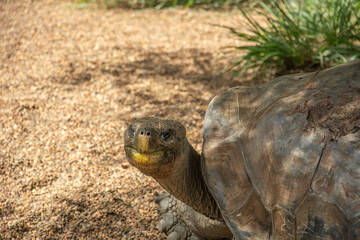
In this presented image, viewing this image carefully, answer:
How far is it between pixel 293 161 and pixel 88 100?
8.79 ft

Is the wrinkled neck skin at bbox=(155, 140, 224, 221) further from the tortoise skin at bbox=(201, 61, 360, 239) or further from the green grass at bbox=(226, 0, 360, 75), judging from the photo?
the green grass at bbox=(226, 0, 360, 75)

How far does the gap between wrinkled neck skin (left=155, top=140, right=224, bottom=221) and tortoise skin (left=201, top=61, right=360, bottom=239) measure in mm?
202

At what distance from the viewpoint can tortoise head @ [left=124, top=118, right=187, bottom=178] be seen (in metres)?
2.06

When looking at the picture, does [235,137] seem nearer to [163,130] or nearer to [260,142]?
[260,142]

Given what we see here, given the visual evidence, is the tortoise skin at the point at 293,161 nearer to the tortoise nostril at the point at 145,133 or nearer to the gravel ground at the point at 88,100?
the tortoise nostril at the point at 145,133

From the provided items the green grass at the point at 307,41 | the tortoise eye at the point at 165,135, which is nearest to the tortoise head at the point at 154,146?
the tortoise eye at the point at 165,135

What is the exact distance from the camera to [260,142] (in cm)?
208

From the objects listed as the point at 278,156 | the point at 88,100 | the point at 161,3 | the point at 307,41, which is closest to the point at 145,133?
the point at 278,156

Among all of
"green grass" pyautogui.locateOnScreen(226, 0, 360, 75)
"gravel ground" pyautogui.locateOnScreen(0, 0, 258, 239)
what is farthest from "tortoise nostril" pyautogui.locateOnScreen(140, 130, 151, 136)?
"green grass" pyautogui.locateOnScreen(226, 0, 360, 75)

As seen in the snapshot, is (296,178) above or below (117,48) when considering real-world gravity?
above

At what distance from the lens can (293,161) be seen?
1950mm

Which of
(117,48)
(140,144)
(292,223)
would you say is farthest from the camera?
(117,48)

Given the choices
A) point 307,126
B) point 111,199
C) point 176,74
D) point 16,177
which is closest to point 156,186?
point 111,199

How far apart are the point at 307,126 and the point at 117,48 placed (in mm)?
3558
